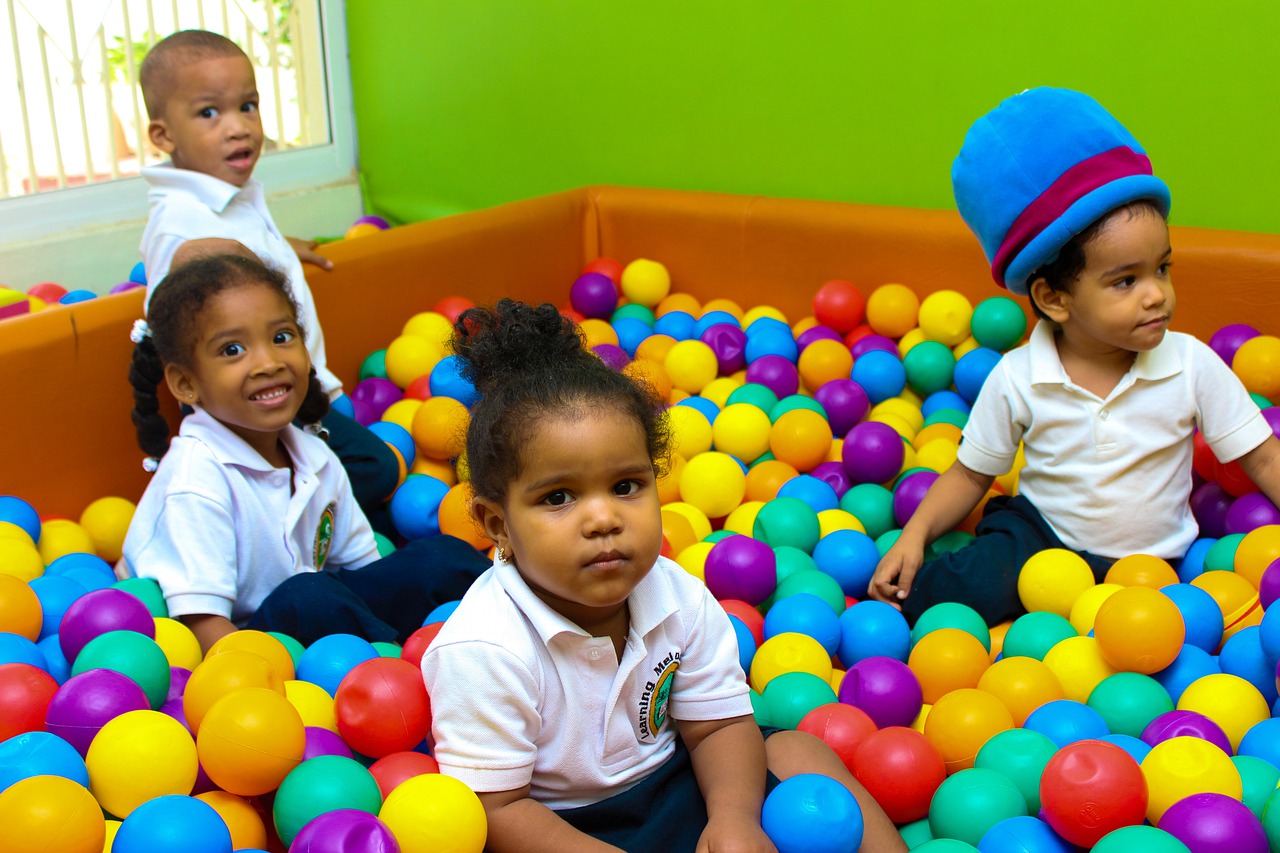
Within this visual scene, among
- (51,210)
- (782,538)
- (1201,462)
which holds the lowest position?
(782,538)

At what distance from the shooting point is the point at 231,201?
216 centimetres

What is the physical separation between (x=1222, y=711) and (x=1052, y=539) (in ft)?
1.49

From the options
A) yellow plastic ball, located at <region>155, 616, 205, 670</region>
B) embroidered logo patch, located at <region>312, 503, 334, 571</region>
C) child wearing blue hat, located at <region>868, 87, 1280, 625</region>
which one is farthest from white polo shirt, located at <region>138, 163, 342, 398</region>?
child wearing blue hat, located at <region>868, 87, 1280, 625</region>

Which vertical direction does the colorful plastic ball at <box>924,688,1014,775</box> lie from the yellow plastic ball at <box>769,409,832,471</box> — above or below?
below

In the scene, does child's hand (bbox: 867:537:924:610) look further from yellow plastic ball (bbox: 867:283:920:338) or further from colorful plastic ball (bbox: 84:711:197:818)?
colorful plastic ball (bbox: 84:711:197:818)

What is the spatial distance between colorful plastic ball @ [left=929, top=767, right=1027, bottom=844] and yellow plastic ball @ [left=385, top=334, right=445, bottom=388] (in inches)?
59.6

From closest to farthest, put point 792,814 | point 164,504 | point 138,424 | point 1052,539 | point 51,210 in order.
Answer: point 792,814, point 164,504, point 1052,539, point 138,424, point 51,210

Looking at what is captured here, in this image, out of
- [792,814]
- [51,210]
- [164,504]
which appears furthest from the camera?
[51,210]

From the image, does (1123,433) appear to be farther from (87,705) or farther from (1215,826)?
(87,705)

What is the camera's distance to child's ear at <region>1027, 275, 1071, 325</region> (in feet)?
5.37

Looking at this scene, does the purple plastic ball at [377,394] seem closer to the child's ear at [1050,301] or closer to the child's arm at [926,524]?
the child's arm at [926,524]

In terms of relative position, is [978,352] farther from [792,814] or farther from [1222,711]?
[792,814]

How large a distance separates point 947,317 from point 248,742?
5.43 feet

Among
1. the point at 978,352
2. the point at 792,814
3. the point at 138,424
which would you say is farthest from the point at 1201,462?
the point at 138,424
